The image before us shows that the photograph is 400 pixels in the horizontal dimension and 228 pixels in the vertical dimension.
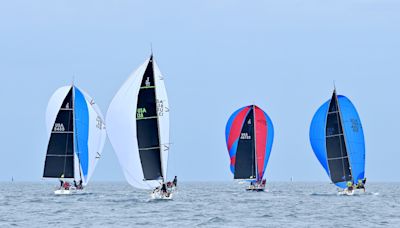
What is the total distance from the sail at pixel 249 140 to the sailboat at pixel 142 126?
24160mm

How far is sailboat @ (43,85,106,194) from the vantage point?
68250 millimetres

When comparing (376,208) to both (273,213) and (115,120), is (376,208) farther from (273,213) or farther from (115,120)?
(115,120)

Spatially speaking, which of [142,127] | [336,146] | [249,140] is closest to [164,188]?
[142,127]

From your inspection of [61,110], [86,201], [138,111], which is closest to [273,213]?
[138,111]

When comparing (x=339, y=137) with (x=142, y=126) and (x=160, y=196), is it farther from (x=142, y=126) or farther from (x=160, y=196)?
(x=142, y=126)

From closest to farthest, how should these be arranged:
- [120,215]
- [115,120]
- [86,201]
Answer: [120,215]
[115,120]
[86,201]

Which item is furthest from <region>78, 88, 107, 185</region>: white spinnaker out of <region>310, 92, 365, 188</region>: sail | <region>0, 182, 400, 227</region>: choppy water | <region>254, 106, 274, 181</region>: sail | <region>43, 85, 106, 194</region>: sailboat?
Result: <region>310, 92, 365, 188</region>: sail

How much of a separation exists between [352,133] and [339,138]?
1008mm

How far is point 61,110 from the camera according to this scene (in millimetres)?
67938

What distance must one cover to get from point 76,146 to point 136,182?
1687cm

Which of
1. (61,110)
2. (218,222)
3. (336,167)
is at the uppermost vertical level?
(61,110)

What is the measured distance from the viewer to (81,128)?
229 ft

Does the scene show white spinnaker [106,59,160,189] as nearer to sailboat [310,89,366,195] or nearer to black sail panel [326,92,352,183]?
sailboat [310,89,366,195]

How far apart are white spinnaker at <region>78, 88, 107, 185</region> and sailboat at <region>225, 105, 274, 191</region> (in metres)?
12.4
